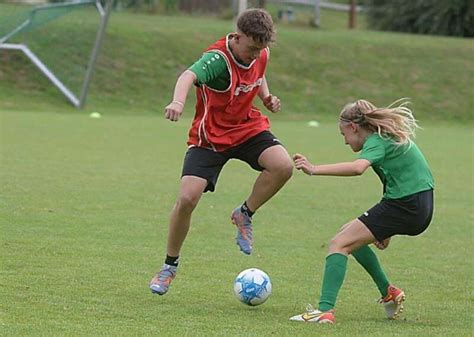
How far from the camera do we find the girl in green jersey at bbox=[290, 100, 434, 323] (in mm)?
7133

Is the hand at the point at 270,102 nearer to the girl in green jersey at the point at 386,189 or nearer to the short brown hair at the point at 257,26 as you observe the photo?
the short brown hair at the point at 257,26

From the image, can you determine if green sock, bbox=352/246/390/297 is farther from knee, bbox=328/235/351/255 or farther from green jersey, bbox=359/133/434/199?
green jersey, bbox=359/133/434/199

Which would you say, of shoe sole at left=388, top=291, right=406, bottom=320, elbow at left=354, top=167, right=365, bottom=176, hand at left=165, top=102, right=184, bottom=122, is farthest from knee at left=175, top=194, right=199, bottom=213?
shoe sole at left=388, top=291, right=406, bottom=320

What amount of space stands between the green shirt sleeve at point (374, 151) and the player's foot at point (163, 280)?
1.73 meters

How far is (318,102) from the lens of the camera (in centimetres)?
3272

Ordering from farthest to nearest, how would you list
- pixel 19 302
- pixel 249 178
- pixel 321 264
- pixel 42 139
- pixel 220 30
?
1. pixel 220 30
2. pixel 42 139
3. pixel 249 178
4. pixel 321 264
5. pixel 19 302

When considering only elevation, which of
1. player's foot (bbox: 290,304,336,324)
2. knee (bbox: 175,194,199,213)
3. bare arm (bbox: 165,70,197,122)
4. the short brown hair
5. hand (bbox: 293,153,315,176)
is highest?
the short brown hair

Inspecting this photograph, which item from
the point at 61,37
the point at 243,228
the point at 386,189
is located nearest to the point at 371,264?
the point at 386,189

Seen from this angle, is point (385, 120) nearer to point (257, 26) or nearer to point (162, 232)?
point (257, 26)

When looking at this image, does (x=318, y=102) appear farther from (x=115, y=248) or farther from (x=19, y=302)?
(x=19, y=302)

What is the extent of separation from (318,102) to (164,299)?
25265mm

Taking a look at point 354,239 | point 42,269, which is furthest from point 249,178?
point 354,239

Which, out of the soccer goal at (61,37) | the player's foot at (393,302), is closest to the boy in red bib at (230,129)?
the player's foot at (393,302)

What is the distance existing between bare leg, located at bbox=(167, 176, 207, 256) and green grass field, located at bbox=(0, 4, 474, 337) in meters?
0.39
